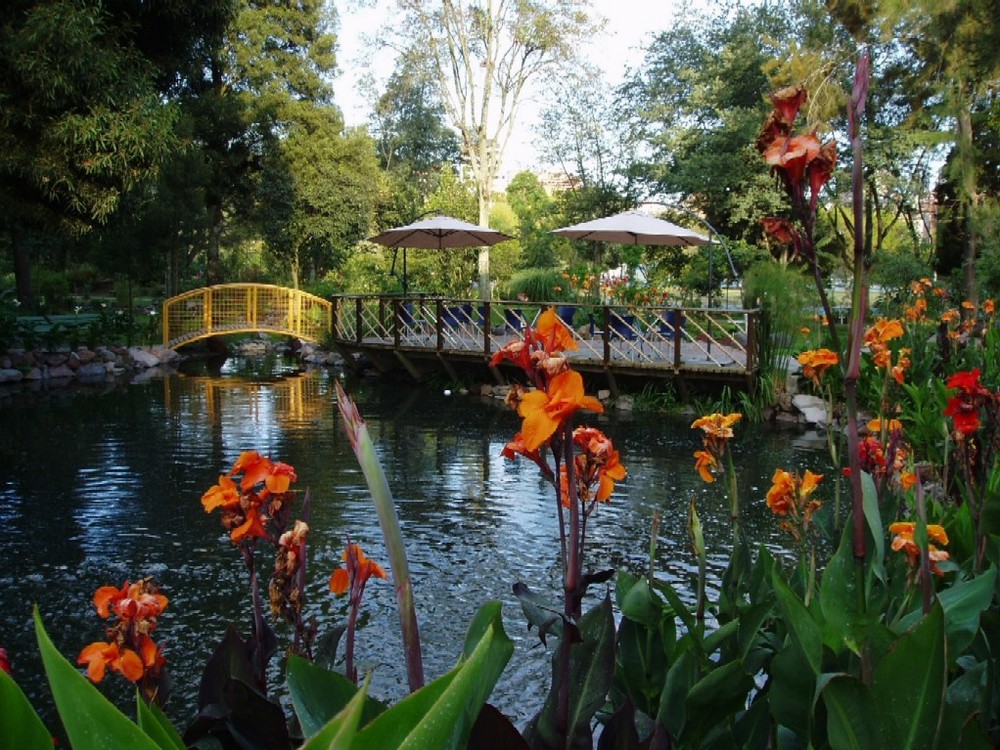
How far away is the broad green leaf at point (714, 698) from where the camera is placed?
1262mm

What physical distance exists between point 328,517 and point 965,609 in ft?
17.9

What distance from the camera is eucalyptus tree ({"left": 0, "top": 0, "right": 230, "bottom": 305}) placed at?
35.4 ft

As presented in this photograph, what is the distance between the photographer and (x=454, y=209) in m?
23.1

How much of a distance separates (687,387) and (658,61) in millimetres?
18131

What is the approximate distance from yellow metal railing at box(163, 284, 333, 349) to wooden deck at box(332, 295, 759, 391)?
2.09 metres

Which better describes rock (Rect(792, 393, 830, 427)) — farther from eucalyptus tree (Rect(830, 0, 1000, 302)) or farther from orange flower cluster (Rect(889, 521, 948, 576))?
orange flower cluster (Rect(889, 521, 948, 576))

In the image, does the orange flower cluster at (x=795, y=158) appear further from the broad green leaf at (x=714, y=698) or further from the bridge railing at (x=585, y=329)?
the bridge railing at (x=585, y=329)

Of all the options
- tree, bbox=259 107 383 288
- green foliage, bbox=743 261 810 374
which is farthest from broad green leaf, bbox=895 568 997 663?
tree, bbox=259 107 383 288

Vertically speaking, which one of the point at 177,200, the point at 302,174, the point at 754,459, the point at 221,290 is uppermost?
the point at 302,174

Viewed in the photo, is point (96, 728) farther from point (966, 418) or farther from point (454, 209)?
point (454, 209)

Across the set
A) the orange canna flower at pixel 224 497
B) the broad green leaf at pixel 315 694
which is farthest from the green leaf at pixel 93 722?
the orange canna flower at pixel 224 497

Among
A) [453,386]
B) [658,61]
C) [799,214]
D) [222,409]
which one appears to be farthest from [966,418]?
[658,61]

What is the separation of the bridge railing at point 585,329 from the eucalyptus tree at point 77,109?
172 inches

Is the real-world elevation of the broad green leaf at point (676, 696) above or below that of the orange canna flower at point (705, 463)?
below
